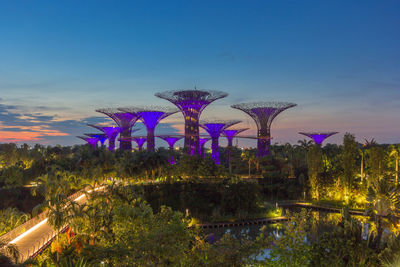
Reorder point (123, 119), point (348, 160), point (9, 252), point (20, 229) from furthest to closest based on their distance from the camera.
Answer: point (123, 119) < point (348, 160) < point (20, 229) < point (9, 252)

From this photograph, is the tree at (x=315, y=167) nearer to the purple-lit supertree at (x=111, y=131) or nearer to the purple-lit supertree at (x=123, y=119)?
the purple-lit supertree at (x=123, y=119)

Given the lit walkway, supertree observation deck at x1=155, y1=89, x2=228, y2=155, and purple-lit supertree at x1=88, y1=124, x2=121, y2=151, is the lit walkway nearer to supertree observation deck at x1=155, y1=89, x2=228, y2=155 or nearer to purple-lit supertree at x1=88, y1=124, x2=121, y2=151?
supertree observation deck at x1=155, y1=89, x2=228, y2=155

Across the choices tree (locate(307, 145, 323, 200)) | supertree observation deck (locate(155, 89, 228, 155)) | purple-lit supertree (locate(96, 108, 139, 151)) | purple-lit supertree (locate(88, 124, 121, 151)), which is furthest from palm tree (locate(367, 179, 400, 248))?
purple-lit supertree (locate(88, 124, 121, 151))

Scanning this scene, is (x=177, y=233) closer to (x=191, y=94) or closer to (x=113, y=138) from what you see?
(x=191, y=94)

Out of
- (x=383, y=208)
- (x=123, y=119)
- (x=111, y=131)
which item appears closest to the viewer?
(x=383, y=208)

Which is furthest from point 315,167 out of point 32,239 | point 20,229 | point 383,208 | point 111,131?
point 111,131

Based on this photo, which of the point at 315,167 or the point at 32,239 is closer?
the point at 32,239

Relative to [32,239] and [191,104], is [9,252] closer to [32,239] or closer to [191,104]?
[32,239]

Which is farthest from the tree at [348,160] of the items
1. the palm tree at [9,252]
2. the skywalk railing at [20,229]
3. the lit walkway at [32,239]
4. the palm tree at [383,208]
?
the palm tree at [9,252]
